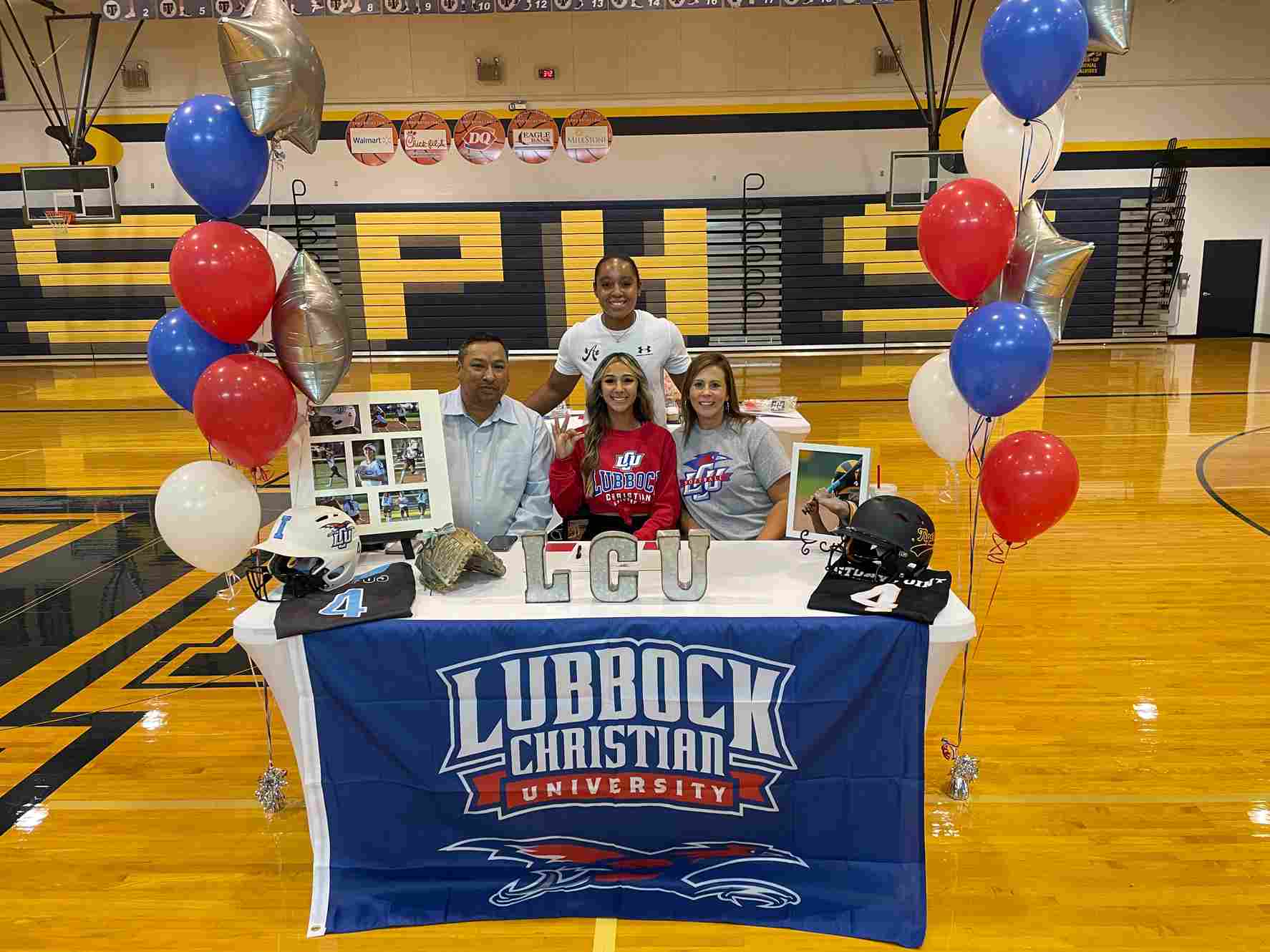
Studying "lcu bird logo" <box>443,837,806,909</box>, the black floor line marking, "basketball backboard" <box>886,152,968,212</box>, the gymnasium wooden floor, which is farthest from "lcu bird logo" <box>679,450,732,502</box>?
"basketball backboard" <box>886,152,968,212</box>

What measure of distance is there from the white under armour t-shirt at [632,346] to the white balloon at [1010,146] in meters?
1.97

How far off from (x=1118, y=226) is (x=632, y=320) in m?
13.2

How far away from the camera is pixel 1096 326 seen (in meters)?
15.3

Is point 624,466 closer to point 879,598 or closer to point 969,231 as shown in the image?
point 879,598

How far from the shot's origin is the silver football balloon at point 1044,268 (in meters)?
2.90

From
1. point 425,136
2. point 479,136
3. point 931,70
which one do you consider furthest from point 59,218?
point 931,70

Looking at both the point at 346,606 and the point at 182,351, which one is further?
the point at 182,351

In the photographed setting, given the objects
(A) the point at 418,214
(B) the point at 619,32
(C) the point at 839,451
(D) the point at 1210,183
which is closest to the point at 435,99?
(A) the point at 418,214

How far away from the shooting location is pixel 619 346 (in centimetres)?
479

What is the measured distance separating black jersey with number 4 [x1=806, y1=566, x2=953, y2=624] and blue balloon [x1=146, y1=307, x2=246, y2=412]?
6.55 feet

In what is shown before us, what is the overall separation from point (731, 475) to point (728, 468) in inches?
1.2

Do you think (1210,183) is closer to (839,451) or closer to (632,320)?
(632,320)

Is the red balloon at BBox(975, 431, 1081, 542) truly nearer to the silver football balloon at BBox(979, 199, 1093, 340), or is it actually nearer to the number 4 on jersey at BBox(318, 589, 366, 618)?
the silver football balloon at BBox(979, 199, 1093, 340)

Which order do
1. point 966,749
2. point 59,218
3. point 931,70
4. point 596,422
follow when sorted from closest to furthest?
point 966,749, point 596,422, point 931,70, point 59,218
